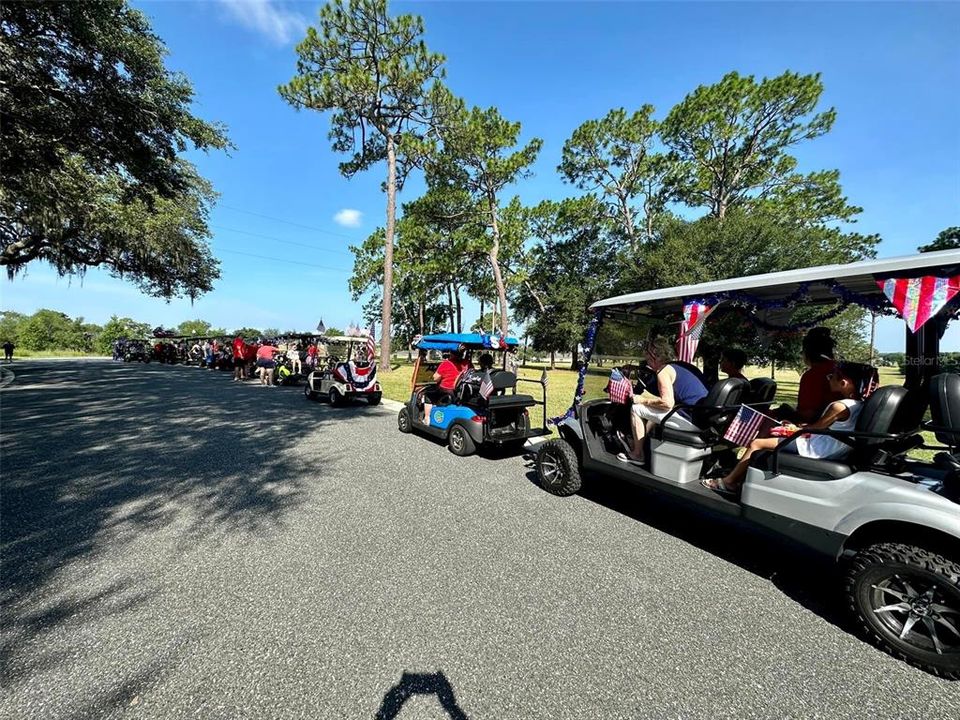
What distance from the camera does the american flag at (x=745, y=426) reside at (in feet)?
10.2

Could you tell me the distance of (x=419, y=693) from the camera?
181 centimetres

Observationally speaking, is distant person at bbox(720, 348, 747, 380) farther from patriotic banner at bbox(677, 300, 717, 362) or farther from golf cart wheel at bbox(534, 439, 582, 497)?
golf cart wheel at bbox(534, 439, 582, 497)

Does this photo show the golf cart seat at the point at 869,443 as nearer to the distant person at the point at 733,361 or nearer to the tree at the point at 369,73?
the distant person at the point at 733,361

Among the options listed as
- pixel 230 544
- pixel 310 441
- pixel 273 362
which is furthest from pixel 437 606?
pixel 273 362

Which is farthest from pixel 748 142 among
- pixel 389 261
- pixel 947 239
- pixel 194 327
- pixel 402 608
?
pixel 194 327

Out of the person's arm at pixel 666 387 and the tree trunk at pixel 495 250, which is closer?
the person's arm at pixel 666 387

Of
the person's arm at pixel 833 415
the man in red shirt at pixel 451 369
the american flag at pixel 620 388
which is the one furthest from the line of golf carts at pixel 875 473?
the man in red shirt at pixel 451 369

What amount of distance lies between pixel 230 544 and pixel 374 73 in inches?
876

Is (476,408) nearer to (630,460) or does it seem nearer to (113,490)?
(630,460)

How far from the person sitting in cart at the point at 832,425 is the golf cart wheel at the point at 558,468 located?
1300 mm

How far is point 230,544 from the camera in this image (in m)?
3.11

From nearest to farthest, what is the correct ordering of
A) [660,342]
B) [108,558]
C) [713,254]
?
[108,558] < [660,342] < [713,254]

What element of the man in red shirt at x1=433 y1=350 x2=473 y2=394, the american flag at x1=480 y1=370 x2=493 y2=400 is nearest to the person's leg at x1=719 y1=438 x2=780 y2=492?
the american flag at x1=480 y1=370 x2=493 y2=400

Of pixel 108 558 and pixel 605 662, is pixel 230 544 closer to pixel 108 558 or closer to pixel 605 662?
pixel 108 558
